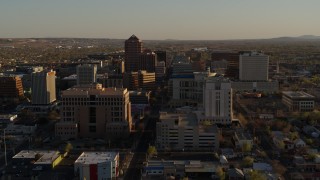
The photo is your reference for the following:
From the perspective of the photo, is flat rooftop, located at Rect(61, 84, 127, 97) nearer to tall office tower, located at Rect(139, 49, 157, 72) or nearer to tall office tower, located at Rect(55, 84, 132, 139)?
tall office tower, located at Rect(55, 84, 132, 139)

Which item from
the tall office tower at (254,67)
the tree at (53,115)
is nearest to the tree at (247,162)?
the tree at (53,115)

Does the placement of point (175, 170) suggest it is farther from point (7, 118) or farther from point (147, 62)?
point (147, 62)

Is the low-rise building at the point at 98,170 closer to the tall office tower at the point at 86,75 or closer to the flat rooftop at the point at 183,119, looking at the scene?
the flat rooftop at the point at 183,119

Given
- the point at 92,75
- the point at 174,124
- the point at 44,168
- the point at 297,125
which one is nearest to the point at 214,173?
the point at 174,124

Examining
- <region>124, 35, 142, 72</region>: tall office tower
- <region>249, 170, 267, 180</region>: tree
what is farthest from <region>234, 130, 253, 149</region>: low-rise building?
<region>124, 35, 142, 72</region>: tall office tower

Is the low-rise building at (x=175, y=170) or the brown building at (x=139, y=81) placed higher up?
the brown building at (x=139, y=81)

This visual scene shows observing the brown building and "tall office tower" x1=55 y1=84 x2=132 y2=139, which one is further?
the brown building
